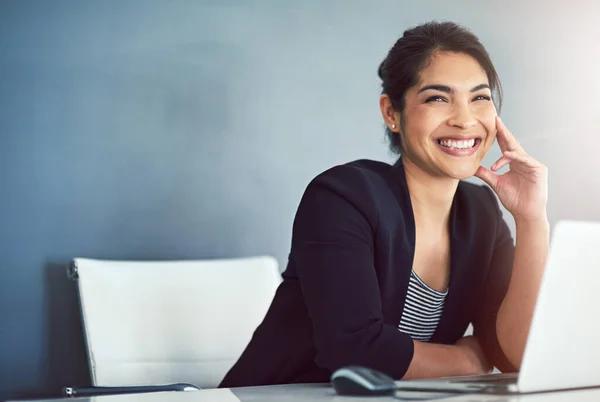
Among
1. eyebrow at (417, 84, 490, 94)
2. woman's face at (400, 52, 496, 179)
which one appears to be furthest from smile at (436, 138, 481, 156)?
eyebrow at (417, 84, 490, 94)

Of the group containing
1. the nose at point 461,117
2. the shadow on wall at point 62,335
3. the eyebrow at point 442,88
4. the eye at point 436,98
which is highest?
the eyebrow at point 442,88

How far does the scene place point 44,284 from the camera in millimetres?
2207

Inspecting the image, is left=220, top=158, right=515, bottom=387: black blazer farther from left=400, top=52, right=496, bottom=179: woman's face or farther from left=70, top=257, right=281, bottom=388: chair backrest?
left=70, top=257, right=281, bottom=388: chair backrest

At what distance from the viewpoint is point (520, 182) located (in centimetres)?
168

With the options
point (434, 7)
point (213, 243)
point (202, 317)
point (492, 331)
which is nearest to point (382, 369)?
point (492, 331)

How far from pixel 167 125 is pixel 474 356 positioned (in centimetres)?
128

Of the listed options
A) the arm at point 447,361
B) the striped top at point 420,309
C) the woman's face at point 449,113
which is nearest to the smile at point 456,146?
the woman's face at point 449,113

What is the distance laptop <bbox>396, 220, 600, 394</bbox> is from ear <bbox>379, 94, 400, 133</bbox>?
0.84m

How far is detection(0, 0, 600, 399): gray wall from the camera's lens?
86.5 inches

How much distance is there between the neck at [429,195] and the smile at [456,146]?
62 mm

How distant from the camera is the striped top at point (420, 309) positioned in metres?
1.53

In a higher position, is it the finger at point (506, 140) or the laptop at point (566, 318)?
the finger at point (506, 140)

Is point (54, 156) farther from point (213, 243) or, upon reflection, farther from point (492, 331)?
point (492, 331)

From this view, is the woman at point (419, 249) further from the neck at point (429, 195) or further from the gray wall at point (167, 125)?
the gray wall at point (167, 125)
